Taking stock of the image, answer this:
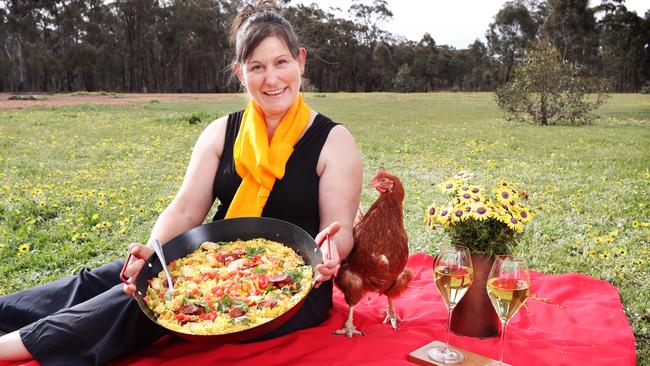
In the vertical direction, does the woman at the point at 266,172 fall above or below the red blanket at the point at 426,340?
above

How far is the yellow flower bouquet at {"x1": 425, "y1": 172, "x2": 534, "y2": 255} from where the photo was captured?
10.2 feet

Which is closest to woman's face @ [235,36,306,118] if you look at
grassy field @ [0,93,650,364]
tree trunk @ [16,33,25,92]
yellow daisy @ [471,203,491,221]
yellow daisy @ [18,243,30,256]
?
yellow daisy @ [471,203,491,221]

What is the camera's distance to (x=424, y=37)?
2403 inches

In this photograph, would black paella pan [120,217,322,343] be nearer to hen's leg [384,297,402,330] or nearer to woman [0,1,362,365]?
woman [0,1,362,365]

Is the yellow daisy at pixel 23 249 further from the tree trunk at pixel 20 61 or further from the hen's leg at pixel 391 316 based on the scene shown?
the tree trunk at pixel 20 61

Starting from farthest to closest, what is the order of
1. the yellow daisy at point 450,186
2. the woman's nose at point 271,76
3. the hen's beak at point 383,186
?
the yellow daisy at point 450,186 → the woman's nose at point 271,76 → the hen's beak at point 383,186

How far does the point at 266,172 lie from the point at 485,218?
4.02ft

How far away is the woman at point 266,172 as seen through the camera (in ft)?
9.86

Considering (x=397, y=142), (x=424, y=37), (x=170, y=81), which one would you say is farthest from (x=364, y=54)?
(x=397, y=142)

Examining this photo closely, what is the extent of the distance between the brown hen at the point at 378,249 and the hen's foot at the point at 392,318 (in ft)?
0.78

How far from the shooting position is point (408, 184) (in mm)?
8508

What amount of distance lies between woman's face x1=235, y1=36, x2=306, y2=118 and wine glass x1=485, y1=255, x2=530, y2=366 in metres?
1.48

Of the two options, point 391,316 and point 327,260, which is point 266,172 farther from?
point 391,316

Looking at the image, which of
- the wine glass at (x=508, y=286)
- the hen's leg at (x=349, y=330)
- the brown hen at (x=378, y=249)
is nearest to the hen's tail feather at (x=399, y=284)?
the brown hen at (x=378, y=249)
